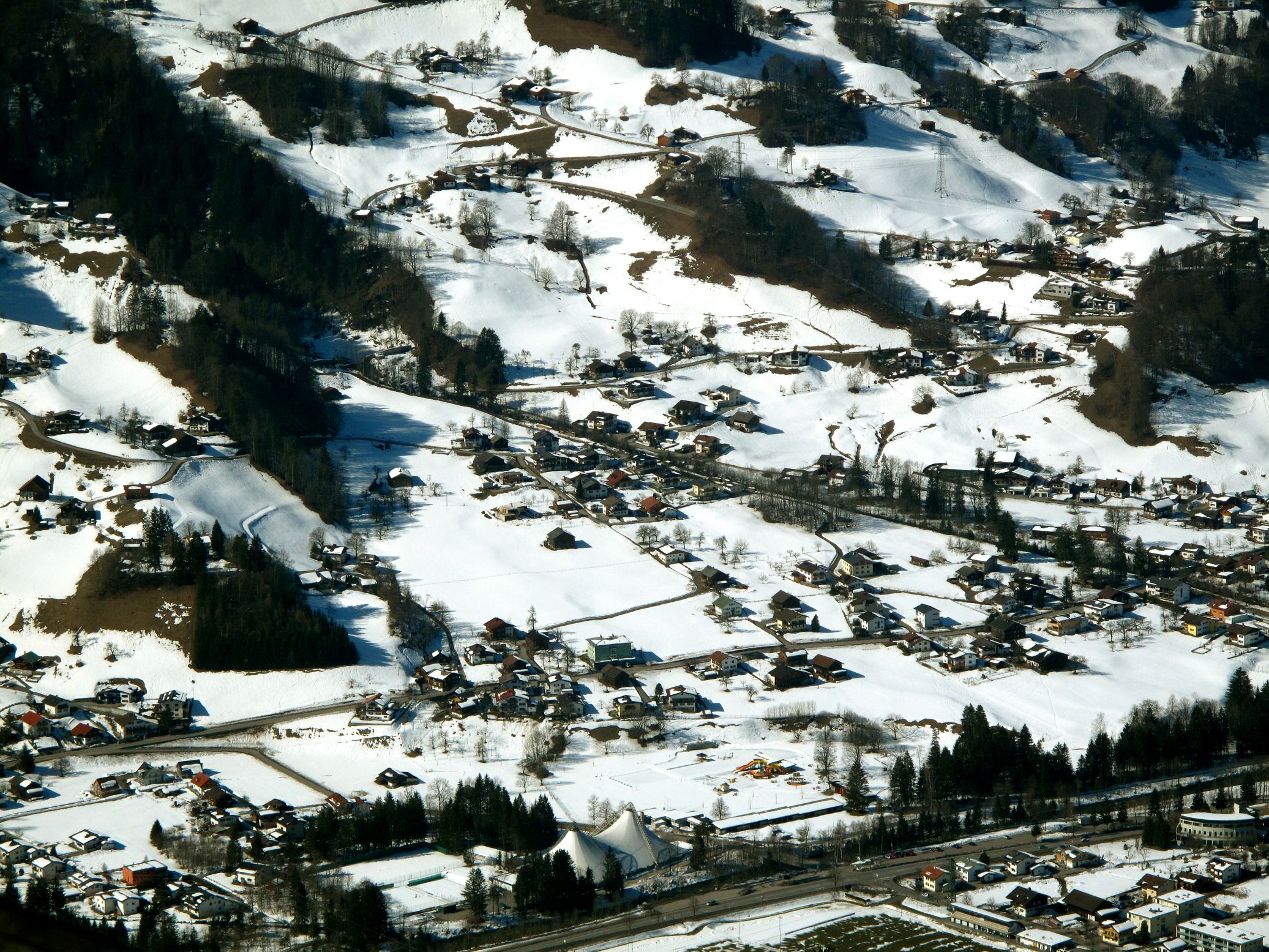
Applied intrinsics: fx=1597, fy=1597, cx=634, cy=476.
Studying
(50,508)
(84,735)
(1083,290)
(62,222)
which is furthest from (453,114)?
(84,735)

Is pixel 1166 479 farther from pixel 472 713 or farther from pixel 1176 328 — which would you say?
pixel 472 713

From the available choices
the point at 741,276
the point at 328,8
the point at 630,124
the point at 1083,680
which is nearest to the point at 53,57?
the point at 328,8

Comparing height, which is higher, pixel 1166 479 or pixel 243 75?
pixel 243 75


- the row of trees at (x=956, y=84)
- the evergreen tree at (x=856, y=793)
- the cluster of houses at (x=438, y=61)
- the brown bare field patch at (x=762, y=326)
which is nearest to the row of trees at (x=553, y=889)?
the evergreen tree at (x=856, y=793)

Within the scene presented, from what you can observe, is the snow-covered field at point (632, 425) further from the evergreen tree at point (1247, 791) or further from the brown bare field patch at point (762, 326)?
the evergreen tree at point (1247, 791)

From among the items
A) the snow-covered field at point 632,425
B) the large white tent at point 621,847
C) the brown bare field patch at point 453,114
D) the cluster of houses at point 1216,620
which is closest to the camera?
the large white tent at point 621,847

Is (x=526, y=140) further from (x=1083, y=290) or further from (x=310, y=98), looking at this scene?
(x=1083, y=290)

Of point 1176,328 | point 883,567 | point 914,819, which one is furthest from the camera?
point 1176,328
